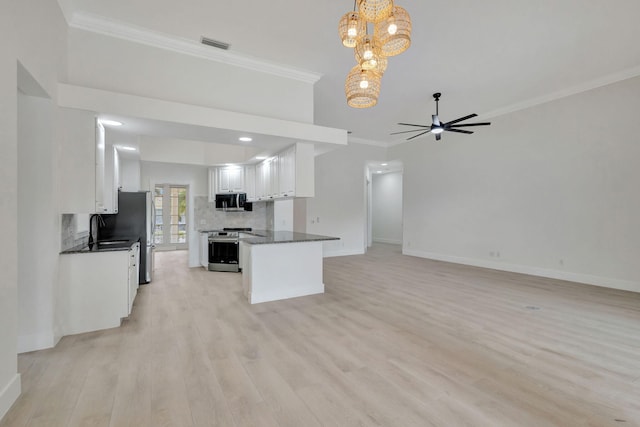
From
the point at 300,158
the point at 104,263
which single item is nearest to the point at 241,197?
the point at 300,158

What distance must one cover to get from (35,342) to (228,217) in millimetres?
4783

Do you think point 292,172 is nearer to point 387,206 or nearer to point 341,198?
point 341,198

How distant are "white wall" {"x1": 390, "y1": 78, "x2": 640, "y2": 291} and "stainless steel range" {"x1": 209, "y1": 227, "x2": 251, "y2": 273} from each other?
5205mm

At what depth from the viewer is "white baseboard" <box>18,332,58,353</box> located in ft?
8.50

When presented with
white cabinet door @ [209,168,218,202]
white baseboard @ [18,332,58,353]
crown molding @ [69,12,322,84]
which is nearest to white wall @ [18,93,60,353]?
white baseboard @ [18,332,58,353]

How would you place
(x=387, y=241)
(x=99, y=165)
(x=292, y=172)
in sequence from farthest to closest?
(x=387, y=241) < (x=292, y=172) < (x=99, y=165)

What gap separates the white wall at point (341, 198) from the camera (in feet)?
26.7

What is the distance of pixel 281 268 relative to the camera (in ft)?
13.9

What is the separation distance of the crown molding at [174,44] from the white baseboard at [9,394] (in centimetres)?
352

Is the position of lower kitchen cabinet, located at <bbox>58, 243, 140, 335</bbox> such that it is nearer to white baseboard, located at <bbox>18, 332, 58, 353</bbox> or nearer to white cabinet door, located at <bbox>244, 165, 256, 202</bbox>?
white baseboard, located at <bbox>18, 332, 58, 353</bbox>

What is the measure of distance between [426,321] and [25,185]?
4336mm

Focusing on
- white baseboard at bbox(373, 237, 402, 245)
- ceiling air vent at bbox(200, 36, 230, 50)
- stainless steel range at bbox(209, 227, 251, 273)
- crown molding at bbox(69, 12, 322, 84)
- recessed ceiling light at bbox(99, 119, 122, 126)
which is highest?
ceiling air vent at bbox(200, 36, 230, 50)

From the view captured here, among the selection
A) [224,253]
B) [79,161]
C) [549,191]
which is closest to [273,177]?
[224,253]

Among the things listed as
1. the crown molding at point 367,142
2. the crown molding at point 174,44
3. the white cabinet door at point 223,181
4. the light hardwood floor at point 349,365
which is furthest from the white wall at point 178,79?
the crown molding at point 367,142
